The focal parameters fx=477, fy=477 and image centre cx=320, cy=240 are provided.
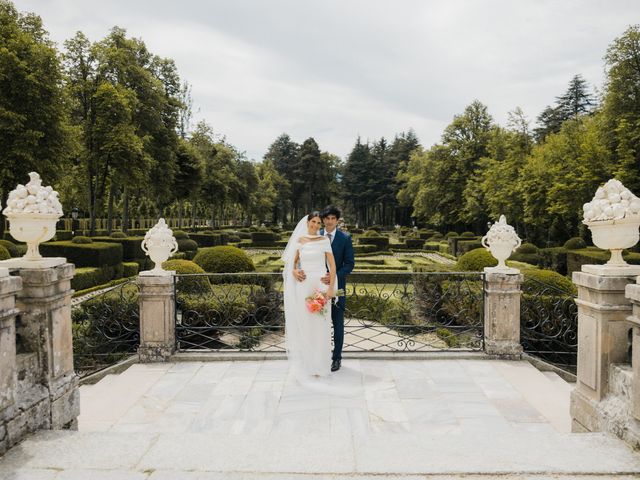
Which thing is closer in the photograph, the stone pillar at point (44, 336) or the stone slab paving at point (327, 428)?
the stone slab paving at point (327, 428)

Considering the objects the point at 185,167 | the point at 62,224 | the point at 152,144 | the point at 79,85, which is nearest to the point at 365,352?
the point at 79,85

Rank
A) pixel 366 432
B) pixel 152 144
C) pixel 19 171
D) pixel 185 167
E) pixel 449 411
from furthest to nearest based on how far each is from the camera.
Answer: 1. pixel 185 167
2. pixel 152 144
3. pixel 19 171
4. pixel 449 411
5. pixel 366 432

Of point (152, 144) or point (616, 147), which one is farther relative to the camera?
point (152, 144)

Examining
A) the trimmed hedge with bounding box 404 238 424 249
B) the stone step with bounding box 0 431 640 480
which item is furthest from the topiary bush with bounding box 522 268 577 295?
the trimmed hedge with bounding box 404 238 424 249

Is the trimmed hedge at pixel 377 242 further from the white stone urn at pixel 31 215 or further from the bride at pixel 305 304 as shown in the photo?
the white stone urn at pixel 31 215

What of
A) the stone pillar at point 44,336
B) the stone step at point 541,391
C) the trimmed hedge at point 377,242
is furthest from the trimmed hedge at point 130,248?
the stone step at point 541,391

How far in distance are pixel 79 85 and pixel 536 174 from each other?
2611cm

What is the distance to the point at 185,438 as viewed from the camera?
11.1 feet

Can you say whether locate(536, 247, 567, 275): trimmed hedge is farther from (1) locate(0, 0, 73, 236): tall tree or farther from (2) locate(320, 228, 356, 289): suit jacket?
(1) locate(0, 0, 73, 236): tall tree

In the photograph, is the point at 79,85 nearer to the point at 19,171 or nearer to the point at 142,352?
the point at 19,171

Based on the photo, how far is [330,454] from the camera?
10.2 ft

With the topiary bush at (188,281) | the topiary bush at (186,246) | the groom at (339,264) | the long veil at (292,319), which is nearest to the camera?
the long veil at (292,319)

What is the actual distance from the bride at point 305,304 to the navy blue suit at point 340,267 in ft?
0.79

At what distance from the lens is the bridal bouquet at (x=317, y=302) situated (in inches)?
213
